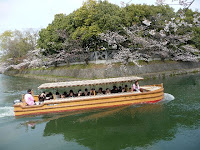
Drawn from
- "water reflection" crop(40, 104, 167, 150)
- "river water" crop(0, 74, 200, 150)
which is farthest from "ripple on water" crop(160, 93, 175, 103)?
"water reflection" crop(40, 104, 167, 150)

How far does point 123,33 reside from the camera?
31328 millimetres

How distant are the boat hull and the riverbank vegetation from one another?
580 inches

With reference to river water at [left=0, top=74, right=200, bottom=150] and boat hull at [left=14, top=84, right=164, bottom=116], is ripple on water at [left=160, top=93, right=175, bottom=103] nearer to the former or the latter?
river water at [left=0, top=74, right=200, bottom=150]

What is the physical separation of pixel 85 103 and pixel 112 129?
3862mm

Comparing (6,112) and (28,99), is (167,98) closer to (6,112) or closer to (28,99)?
(28,99)

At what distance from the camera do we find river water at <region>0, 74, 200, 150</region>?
10109 mm

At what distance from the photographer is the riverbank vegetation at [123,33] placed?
29.7 m

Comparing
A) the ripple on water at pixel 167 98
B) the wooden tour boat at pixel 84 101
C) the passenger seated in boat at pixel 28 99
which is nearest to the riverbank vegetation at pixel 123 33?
the ripple on water at pixel 167 98

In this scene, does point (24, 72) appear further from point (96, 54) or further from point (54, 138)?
point (54, 138)

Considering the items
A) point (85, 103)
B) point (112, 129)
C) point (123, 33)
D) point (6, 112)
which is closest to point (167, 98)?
point (85, 103)

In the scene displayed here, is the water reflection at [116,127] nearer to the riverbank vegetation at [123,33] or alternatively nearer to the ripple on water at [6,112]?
the ripple on water at [6,112]

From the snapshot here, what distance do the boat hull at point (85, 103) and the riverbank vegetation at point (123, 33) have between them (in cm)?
1472

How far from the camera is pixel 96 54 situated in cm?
3338

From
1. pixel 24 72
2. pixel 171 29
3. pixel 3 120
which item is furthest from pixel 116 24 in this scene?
pixel 24 72
